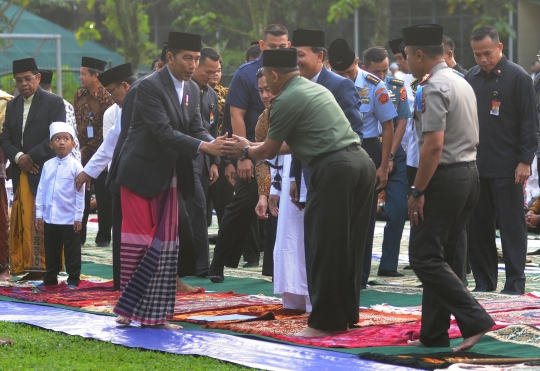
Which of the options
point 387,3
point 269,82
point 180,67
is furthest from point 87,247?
point 387,3

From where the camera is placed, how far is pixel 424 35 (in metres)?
6.40

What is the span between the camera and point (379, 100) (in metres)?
9.57

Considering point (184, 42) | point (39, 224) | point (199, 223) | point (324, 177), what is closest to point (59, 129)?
point (39, 224)

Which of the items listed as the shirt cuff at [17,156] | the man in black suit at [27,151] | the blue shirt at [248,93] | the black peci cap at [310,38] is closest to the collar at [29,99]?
the man in black suit at [27,151]

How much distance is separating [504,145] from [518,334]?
2.71 meters

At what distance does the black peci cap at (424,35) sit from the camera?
6.37 m

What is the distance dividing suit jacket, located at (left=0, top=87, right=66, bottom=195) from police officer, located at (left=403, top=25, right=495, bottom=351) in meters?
4.66

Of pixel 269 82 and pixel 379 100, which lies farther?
pixel 379 100

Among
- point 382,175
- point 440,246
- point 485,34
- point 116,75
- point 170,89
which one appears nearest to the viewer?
point 440,246

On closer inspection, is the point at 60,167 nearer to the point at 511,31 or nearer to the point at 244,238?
the point at 244,238

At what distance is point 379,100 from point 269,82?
2.84 meters

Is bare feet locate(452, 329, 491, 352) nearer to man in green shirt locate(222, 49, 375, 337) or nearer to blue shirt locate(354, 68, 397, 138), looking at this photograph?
man in green shirt locate(222, 49, 375, 337)

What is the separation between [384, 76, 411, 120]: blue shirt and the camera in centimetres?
1027

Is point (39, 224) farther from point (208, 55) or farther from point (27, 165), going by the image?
point (208, 55)
